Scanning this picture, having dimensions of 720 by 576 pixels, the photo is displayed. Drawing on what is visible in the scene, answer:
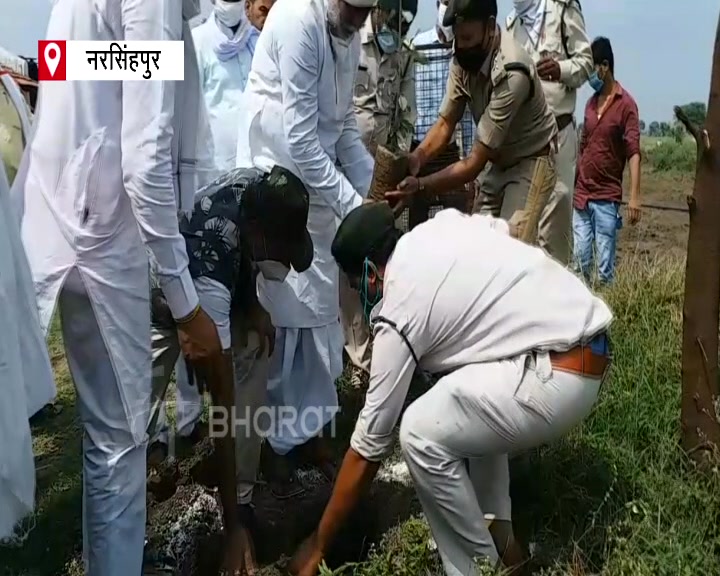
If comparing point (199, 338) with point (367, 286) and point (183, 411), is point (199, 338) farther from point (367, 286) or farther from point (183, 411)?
point (183, 411)

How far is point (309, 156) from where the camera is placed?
153 inches

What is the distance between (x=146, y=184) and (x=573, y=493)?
2071 millimetres

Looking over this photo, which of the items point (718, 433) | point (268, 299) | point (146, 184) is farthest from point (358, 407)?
point (146, 184)

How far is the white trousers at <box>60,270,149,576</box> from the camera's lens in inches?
110

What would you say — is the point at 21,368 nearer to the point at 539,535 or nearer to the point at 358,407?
the point at 539,535

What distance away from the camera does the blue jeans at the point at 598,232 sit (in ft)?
21.3

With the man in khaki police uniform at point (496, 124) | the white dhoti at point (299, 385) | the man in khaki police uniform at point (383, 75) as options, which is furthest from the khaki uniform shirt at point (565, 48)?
the white dhoti at point (299, 385)

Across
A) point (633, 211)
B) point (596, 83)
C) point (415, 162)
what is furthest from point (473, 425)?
point (596, 83)

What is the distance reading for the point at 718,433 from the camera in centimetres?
346

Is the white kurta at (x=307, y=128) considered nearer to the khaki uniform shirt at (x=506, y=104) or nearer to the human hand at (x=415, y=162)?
the human hand at (x=415, y=162)

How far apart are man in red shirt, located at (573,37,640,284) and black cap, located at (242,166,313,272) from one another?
365cm

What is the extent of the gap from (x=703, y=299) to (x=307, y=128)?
1.75m

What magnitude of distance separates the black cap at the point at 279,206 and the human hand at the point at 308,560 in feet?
3.51

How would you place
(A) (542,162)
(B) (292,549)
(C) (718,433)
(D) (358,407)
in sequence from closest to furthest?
(C) (718,433)
(B) (292,549)
(A) (542,162)
(D) (358,407)
